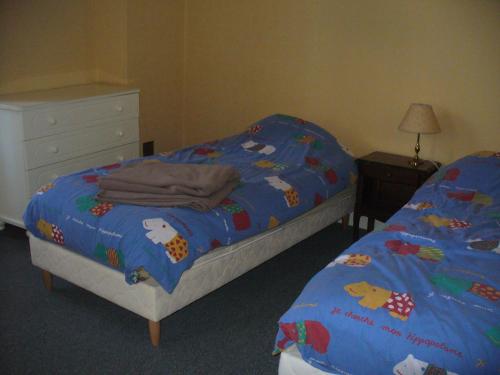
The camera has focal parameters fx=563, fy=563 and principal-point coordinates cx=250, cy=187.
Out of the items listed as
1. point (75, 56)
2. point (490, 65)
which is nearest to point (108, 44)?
point (75, 56)

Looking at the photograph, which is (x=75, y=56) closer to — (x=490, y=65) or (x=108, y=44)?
(x=108, y=44)

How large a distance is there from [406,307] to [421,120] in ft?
5.95

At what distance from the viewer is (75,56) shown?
4078mm

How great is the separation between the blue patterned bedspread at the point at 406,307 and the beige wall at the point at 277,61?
4.47 ft

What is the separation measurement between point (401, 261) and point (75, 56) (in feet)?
9.68

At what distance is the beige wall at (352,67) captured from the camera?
134 inches

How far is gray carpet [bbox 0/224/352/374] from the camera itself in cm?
233

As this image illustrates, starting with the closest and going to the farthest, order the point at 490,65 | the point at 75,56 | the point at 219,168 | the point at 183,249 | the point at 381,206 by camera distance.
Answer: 1. the point at 183,249
2. the point at 219,168
3. the point at 490,65
4. the point at 381,206
5. the point at 75,56

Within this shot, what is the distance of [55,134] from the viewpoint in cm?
345

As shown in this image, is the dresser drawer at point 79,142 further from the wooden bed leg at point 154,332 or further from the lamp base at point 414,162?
the lamp base at point 414,162

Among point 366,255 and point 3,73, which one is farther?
point 3,73

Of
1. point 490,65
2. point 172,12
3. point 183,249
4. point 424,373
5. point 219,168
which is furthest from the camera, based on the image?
point 172,12

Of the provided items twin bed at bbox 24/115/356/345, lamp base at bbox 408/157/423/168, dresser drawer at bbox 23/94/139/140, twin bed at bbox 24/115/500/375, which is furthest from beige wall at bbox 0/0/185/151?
lamp base at bbox 408/157/423/168

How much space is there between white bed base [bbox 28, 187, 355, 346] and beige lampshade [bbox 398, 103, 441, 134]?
3.04 ft
